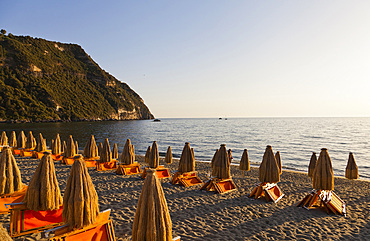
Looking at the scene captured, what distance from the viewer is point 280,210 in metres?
8.84

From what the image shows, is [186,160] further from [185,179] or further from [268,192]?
[268,192]

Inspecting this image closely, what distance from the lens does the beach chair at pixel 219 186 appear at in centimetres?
1076

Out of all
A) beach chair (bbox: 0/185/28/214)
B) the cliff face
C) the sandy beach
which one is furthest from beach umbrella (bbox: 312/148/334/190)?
the cliff face

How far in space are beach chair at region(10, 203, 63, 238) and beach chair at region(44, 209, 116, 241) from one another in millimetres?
1346

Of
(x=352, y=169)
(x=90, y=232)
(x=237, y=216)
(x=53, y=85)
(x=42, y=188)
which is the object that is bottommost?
(x=237, y=216)

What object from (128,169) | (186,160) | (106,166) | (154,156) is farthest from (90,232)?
(106,166)

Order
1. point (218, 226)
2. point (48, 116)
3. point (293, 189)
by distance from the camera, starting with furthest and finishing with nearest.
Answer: point (48, 116) → point (293, 189) → point (218, 226)

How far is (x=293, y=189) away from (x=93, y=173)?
12.9 m

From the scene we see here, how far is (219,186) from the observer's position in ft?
35.7

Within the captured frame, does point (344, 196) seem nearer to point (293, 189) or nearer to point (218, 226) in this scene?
point (293, 189)

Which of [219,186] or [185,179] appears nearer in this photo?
[219,186]

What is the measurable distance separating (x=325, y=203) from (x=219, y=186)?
4608 mm

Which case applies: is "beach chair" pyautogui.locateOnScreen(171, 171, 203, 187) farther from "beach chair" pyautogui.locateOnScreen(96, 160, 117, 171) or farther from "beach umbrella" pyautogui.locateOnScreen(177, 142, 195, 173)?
"beach chair" pyautogui.locateOnScreen(96, 160, 117, 171)

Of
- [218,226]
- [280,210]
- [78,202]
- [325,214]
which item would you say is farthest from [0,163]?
[325,214]
